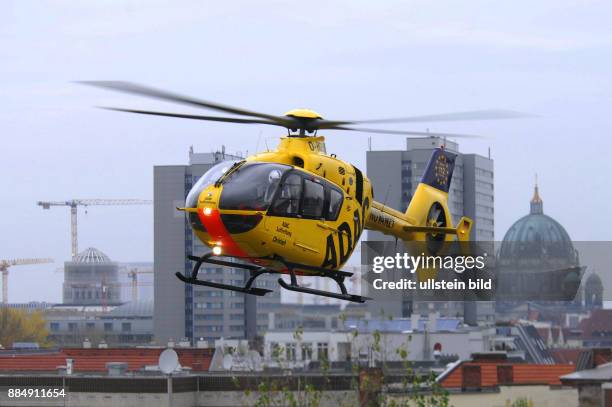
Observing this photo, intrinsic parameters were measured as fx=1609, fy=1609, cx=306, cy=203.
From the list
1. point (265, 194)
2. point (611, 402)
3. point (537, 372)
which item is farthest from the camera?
point (537, 372)

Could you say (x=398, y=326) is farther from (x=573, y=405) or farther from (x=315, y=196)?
(x=315, y=196)

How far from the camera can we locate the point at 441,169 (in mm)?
54875

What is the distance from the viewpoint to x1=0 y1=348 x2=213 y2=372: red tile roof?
11106cm

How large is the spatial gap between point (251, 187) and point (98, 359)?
78313mm

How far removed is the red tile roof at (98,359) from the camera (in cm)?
11106

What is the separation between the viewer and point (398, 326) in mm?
189625

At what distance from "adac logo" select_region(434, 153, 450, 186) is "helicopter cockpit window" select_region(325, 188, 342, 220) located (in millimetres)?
14255

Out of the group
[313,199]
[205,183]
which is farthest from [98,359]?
[205,183]

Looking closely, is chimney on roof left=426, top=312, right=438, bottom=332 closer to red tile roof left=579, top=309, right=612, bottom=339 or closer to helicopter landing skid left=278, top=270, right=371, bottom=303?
red tile roof left=579, top=309, right=612, bottom=339

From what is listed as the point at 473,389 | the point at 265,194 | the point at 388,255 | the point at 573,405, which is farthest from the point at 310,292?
the point at 473,389

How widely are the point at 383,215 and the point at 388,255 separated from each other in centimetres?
392

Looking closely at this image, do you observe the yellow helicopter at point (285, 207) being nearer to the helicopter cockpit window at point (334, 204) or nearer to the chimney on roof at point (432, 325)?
the helicopter cockpit window at point (334, 204)

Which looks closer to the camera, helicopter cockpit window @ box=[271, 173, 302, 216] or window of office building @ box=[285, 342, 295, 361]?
helicopter cockpit window @ box=[271, 173, 302, 216]

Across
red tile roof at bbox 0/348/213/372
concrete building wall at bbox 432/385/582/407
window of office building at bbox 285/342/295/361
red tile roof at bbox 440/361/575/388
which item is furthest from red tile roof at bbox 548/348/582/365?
concrete building wall at bbox 432/385/582/407
